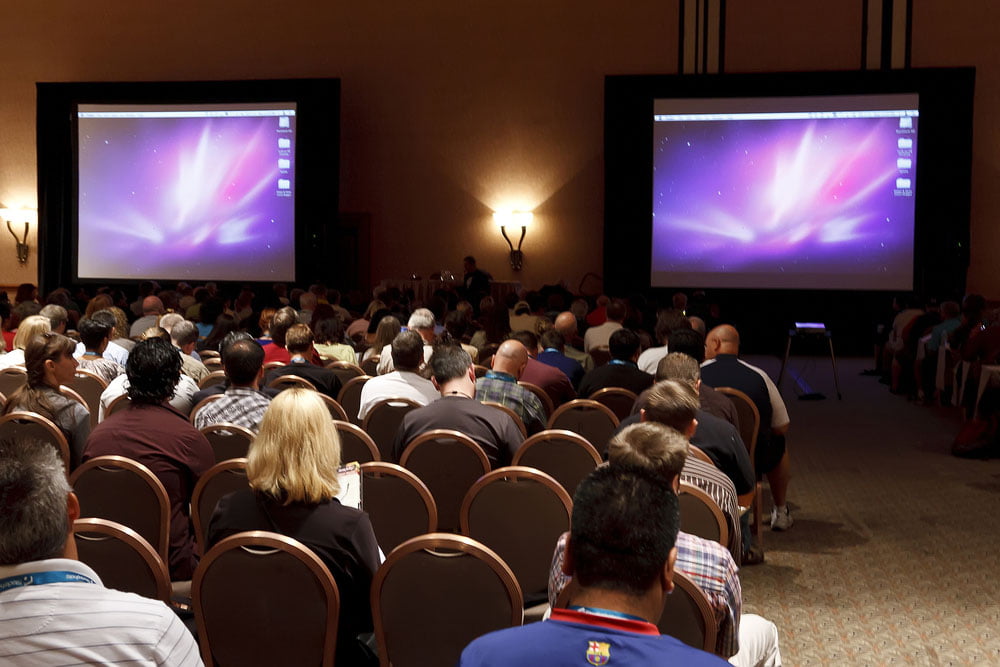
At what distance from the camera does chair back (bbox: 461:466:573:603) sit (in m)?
3.43

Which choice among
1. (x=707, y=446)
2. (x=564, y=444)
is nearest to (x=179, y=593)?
(x=564, y=444)

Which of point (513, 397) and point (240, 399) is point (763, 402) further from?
point (240, 399)

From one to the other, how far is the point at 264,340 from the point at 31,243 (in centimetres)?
1146

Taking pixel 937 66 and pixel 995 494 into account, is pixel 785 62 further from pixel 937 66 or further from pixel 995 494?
pixel 995 494

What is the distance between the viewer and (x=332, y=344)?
24.8ft

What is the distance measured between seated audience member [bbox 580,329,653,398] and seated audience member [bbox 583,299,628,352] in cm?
229

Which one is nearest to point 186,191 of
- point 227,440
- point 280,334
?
point 280,334

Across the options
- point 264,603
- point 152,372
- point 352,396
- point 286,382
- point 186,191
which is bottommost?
point 264,603

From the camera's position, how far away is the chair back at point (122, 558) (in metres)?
2.74

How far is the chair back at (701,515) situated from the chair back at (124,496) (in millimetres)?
1735

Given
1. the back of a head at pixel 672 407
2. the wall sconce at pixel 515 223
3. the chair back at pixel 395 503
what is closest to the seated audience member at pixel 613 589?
the chair back at pixel 395 503

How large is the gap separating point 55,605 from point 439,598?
1.15 meters

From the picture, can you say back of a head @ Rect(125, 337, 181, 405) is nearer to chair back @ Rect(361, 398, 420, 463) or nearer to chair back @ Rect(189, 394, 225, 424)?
chair back @ Rect(189, 394, 225, 424)

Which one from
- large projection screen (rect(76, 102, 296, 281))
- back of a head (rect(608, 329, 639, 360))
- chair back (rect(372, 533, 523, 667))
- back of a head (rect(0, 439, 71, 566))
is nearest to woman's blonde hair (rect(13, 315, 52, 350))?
back of a head (rect(608, 329, 639, 360))
